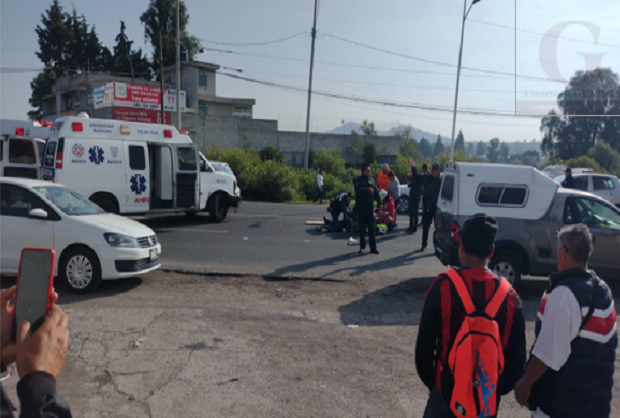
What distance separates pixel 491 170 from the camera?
894cm

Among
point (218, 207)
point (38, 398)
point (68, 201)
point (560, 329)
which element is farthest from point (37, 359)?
point (218, 207)

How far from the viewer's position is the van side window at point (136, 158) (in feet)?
44.2

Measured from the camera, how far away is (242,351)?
19.1 feet

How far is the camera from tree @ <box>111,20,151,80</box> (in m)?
61.3

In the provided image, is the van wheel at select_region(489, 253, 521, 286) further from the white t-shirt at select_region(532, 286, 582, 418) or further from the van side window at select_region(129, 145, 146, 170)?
the van side window at select_region(129, 145, 146, 170)

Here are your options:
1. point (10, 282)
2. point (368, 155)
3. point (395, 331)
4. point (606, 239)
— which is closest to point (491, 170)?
→ point (606, 239)

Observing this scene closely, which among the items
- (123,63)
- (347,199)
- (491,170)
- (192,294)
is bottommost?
(192,294)

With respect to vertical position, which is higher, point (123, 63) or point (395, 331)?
point (123, 63)

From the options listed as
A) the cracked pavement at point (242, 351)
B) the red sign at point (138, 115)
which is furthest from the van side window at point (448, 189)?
the red sign at point (138, 115)

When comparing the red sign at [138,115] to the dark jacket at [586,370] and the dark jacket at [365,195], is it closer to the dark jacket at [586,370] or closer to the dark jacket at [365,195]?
the dark jacket at [365,195]

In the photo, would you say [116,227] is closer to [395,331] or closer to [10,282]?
[10,282]

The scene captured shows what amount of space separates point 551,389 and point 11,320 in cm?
265

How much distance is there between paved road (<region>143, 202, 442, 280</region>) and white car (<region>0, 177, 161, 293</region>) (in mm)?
1950

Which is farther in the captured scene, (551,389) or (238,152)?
Answer: (238,152)
